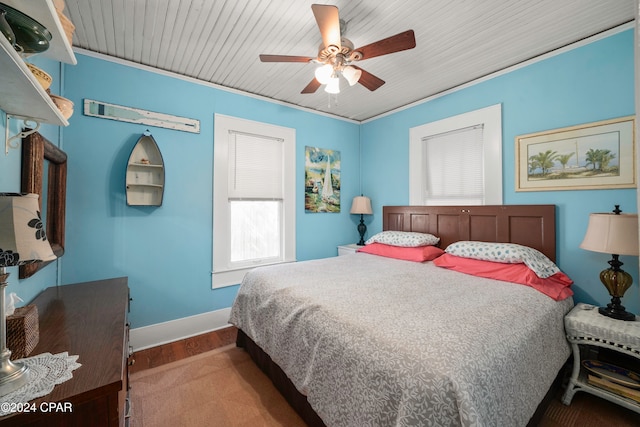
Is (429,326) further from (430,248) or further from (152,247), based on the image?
(152,247)

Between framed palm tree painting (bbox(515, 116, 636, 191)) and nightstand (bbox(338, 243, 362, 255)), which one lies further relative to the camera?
nightstand (bbox(338, 243, 362, 255))

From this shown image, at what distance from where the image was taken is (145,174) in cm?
248

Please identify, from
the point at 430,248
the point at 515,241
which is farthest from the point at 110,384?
the point at 515,241

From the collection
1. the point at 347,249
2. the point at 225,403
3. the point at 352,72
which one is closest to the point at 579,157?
the point at 352,72

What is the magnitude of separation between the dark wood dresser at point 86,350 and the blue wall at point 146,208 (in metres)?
0.70

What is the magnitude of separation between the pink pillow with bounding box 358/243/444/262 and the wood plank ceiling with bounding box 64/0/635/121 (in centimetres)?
182

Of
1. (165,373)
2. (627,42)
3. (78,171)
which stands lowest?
(165,373)

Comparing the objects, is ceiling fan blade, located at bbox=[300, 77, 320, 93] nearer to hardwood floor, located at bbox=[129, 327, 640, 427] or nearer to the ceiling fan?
the ceiling fan

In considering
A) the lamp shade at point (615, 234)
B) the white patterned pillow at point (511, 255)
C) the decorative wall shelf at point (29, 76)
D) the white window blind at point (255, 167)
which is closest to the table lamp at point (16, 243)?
the decorative wall shelf at point (29, 76)

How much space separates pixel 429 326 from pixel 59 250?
2.48m

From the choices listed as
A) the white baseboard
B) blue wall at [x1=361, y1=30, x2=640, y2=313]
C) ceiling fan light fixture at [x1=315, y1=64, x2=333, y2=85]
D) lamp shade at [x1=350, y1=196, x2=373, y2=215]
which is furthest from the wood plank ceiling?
the white baseboard

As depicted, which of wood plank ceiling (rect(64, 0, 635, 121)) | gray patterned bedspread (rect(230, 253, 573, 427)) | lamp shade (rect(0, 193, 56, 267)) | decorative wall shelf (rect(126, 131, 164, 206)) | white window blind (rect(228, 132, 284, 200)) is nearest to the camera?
lamp shade (rect(0, 193, 56, 267))

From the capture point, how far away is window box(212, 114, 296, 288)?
2896mm

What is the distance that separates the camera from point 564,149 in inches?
88.1
